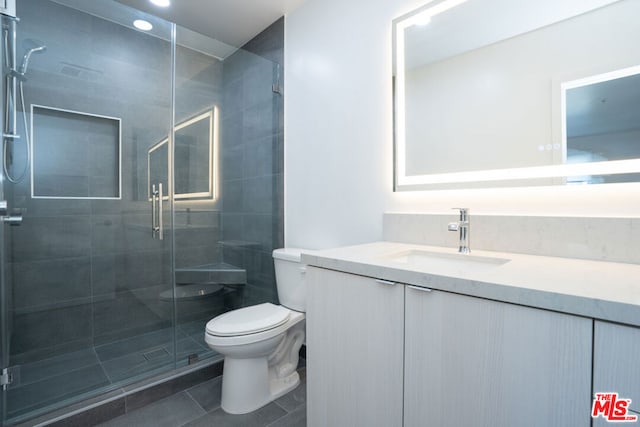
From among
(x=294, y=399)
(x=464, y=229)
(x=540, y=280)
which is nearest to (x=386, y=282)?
(x=540, y=280)

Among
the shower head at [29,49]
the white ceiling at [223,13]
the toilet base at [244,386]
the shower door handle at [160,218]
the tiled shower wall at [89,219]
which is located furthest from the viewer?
the shower door handle at [160,218]

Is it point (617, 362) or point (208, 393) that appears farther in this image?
point (208, 393)

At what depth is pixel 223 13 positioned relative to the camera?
2229 mm

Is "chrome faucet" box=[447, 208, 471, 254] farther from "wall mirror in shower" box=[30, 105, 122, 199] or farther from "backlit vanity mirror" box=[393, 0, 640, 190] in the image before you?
"wall mirror in shower" box=[30, 105, 122, 199]

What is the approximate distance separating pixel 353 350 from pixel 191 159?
1.83 meters

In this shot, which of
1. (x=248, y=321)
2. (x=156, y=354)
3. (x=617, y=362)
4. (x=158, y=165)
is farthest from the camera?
(x=158, y=165)

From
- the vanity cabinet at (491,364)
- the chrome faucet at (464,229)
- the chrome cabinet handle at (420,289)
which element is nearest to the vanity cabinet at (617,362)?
the vanity cabinet at (491,364)

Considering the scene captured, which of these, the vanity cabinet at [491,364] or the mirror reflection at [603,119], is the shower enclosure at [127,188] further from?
the mirror reflection at [603,119]

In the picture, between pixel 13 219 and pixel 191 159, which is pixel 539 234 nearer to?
pixel 191 159

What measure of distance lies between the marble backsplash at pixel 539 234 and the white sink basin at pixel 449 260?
0.10 meters

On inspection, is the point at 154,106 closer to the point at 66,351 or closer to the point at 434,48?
the point at 66,351

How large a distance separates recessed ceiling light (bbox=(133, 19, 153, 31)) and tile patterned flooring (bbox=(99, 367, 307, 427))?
238cm

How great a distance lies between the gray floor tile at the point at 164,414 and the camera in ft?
5.03

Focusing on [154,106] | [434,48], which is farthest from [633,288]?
[154,106]
